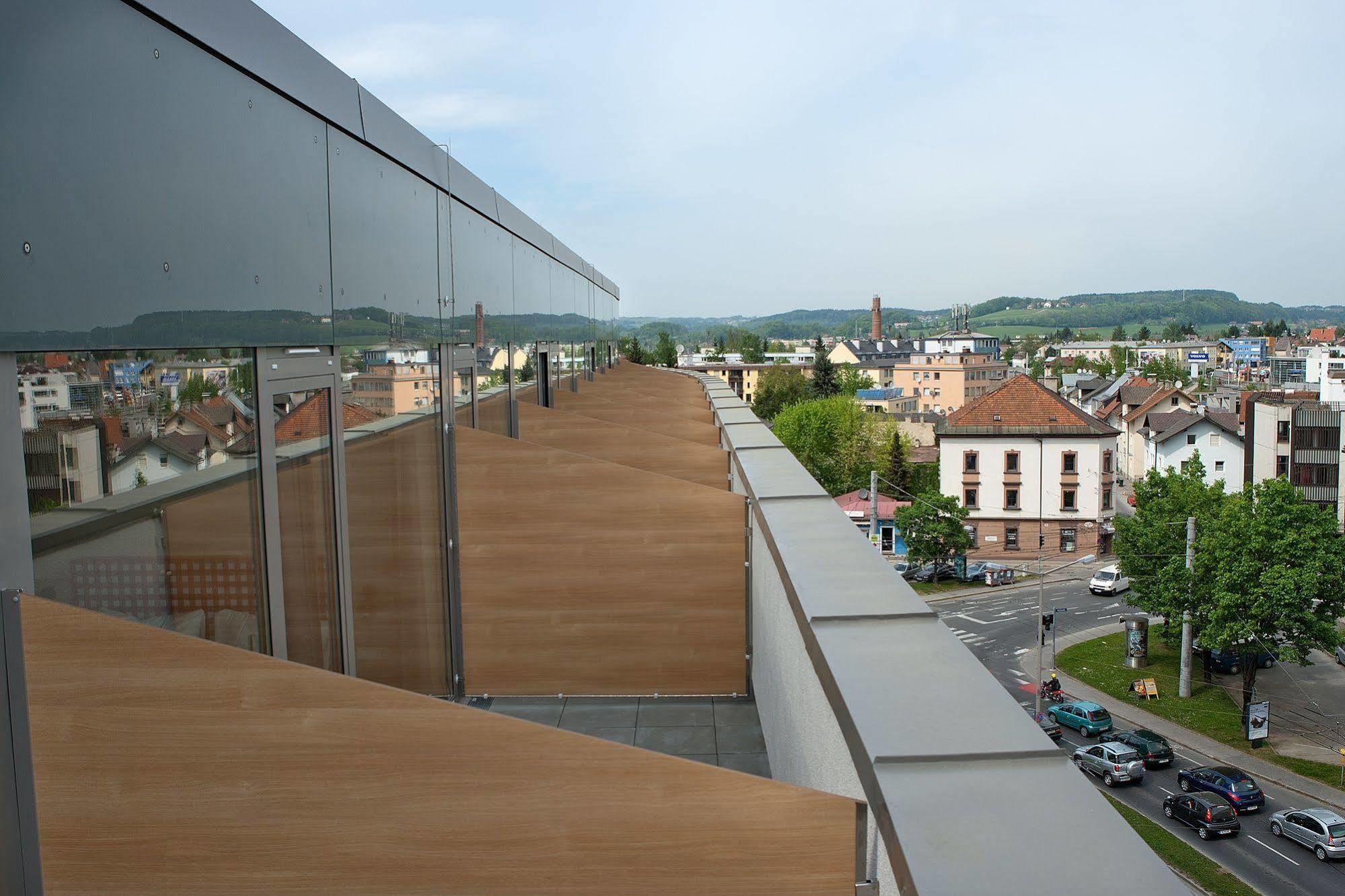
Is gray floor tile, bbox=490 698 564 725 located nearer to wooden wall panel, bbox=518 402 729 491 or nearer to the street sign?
wooden wall panel, bbox=518 402 729 491

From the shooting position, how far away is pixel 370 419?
401 centimetres

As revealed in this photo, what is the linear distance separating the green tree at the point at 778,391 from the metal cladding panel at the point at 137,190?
270 feet

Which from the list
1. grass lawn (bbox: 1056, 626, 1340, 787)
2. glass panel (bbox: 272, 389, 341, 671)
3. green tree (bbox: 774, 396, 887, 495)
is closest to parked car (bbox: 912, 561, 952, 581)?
grass lawn (bbox: 1056, 626, 1340, 787)

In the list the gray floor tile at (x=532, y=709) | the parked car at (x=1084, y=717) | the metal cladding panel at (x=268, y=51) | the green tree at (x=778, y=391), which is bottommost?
the parked car at (x=1084, y=717)

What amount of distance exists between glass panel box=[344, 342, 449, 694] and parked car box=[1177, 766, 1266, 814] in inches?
857

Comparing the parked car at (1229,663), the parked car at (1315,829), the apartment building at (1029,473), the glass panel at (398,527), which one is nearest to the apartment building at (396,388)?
the glass panel at (398,527)

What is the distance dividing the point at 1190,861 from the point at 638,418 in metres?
16.5

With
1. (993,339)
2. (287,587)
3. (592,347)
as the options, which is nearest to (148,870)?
(287,587)

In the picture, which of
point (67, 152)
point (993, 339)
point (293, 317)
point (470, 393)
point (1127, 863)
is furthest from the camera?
point (993, 339)

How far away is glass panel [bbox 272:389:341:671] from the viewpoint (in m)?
3.16

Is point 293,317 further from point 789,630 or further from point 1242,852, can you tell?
point 1242,852

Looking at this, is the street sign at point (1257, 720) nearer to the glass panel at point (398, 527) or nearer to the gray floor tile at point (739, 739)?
the gray floor tile at point (739, 739)

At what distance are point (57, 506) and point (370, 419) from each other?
193cm

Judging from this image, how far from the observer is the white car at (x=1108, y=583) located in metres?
40.9
